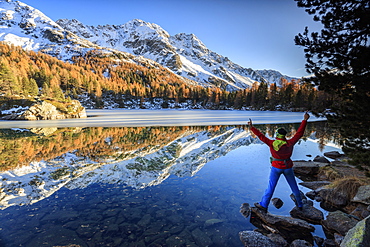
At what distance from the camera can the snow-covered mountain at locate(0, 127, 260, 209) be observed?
8.16 metres

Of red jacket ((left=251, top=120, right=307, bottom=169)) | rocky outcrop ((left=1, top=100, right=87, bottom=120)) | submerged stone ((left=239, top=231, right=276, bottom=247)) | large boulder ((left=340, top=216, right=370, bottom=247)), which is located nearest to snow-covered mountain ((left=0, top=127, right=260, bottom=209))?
submerged stone ((left=239, top=231, right=276, bottom=247))

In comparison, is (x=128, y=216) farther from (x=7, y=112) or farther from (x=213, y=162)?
(x=7, y=112)

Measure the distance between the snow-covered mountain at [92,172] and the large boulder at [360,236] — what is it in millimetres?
7063

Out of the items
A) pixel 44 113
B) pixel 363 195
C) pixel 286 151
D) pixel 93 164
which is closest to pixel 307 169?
pixel 363 195

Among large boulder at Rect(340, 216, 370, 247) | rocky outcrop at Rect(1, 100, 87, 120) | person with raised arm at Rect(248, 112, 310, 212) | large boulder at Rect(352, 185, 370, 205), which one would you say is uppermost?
person with raised arm at Rect(248, 112, 310, 212)

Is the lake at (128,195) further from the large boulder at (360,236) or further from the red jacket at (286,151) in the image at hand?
the red jacket at (286,151)

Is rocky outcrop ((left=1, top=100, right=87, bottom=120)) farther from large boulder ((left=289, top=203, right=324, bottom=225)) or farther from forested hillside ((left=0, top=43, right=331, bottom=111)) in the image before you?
large boulder ((left=289, top=203, right=324, bottom=225))

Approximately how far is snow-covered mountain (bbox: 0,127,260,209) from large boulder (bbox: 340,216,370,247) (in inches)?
278

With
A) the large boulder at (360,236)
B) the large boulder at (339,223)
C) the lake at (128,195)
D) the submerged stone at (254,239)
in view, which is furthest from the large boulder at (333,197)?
the submerged stone at (254,239)

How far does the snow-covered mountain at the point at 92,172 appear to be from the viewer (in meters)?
8.16

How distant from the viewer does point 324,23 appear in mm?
6109

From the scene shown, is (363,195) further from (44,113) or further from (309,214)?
(44,113)

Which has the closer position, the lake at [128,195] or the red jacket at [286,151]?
the lake at [128,195]

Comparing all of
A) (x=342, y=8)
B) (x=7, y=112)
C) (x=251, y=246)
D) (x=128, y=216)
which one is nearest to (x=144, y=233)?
(x=128, y=216)
